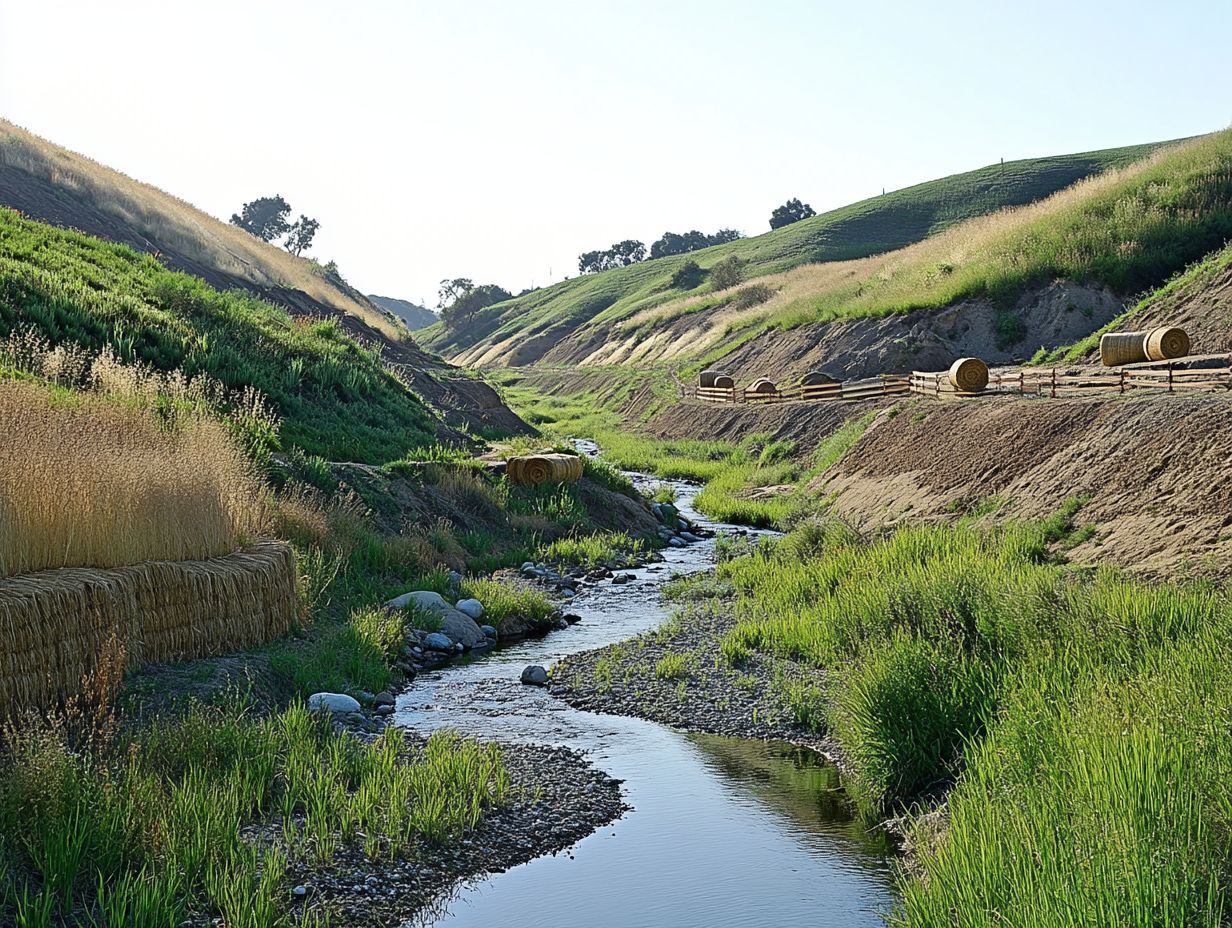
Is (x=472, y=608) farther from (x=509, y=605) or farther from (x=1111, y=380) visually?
(x=1111, y=380)

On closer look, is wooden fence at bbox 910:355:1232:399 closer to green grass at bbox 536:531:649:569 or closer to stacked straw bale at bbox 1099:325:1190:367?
stacked straw bale at bbox 1099:325:1190:367

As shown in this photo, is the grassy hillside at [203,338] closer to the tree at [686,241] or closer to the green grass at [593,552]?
the green grass at [593,552]

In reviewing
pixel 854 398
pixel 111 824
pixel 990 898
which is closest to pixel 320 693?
pixel 111 824

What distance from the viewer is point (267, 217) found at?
16138 cm

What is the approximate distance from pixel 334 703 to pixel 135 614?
85.9 inches

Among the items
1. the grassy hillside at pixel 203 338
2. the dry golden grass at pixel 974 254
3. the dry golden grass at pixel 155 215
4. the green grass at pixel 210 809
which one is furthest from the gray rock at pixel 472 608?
the dry golden grass at pixel 974 254

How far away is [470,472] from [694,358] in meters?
44.8

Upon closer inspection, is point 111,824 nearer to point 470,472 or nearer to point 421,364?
point 470,472

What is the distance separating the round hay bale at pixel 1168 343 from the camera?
96.7 feet

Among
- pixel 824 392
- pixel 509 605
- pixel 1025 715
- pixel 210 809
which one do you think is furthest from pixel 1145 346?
pixel 210 809

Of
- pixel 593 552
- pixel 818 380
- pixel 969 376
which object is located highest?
pixel 969 376

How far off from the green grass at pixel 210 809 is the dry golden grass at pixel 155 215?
40076mm

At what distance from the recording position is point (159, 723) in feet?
34.9

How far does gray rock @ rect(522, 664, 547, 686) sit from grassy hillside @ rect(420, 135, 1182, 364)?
9028 cm
